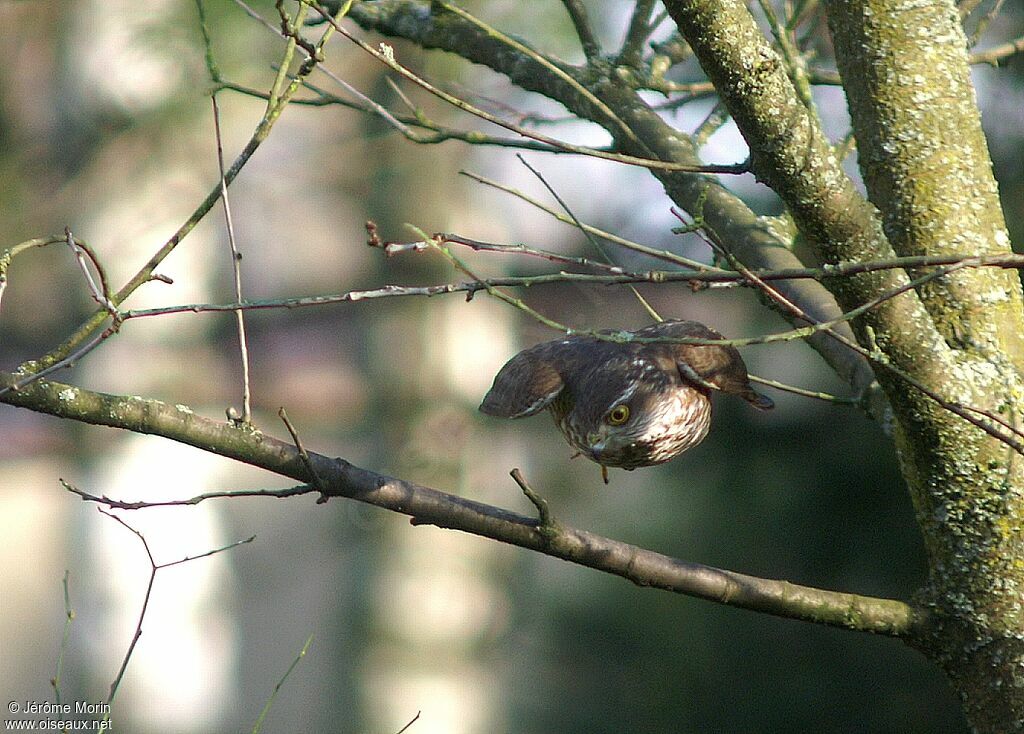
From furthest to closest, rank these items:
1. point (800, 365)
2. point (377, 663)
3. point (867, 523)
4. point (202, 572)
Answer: point (202, 572) → point (377, 663) → point (800, 365) → point (867, 523)

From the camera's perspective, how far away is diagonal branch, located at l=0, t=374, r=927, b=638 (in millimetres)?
1459

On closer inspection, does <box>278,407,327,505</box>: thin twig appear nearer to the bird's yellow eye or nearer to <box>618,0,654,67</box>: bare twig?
the bird's yellow eye

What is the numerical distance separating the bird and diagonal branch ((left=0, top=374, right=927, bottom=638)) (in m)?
0.31

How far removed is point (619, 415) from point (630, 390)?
2.1 inches

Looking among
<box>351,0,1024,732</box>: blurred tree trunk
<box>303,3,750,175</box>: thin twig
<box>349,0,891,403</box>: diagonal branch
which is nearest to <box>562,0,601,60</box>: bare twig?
<box>349,0,891,403</box>: diagonal branch

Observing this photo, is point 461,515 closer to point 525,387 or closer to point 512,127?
point 525,387

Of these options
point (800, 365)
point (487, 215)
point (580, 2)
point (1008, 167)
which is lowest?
point (580, 2)

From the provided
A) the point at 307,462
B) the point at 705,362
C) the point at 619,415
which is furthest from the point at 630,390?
the point at 307,462

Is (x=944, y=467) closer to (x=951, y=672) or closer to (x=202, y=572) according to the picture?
(x=951, y=672)

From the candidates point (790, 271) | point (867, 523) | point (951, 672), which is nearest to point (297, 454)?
point (790, 271)

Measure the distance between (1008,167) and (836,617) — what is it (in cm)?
309

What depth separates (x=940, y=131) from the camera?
1.85 m

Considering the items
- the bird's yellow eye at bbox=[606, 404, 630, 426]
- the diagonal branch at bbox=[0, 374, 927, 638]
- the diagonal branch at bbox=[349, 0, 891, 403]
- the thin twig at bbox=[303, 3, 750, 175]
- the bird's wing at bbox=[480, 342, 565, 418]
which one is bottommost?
the diagonal branch at bbox=[0, 374, 927, 638]

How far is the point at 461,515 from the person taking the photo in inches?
62.4
